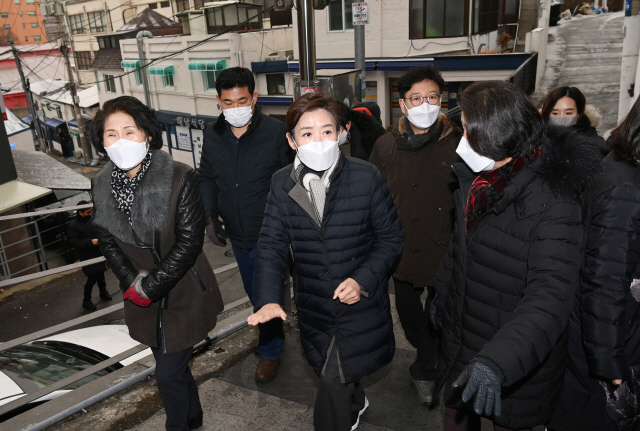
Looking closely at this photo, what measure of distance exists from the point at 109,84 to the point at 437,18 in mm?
26110

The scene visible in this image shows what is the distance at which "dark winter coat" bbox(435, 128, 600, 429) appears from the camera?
70.8 inches

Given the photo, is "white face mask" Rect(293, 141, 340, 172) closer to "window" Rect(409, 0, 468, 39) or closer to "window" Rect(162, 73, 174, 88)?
"window" Rect(409, 0, 468, 39)

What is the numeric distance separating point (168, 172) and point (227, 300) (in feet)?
28.4

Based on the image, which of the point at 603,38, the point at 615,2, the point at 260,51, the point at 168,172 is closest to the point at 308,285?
the point at 168,172

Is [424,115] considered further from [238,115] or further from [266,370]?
[266,370]

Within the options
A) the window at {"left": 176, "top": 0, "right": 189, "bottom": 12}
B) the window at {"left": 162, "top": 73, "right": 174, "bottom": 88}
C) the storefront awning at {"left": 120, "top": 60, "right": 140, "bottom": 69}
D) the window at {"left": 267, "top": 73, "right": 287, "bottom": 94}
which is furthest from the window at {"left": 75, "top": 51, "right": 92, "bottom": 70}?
the window at {"left": 267, "top": 73, "right": 287, "bottom": 94}

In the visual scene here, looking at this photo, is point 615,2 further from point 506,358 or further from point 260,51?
point 506,358

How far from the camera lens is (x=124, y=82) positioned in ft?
109

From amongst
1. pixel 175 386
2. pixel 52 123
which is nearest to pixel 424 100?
pixel 175 386

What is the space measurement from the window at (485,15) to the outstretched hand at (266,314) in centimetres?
1894

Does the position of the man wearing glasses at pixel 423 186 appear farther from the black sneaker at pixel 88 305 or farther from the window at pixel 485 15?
the window at pixel 485 15

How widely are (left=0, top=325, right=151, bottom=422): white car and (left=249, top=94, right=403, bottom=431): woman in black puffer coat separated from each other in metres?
2.59

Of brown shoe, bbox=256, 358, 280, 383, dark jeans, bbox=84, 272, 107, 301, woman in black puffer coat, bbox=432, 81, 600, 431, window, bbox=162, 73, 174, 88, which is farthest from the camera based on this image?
window, bbox=162, 73, 174, 88

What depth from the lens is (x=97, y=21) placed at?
4309 cm
